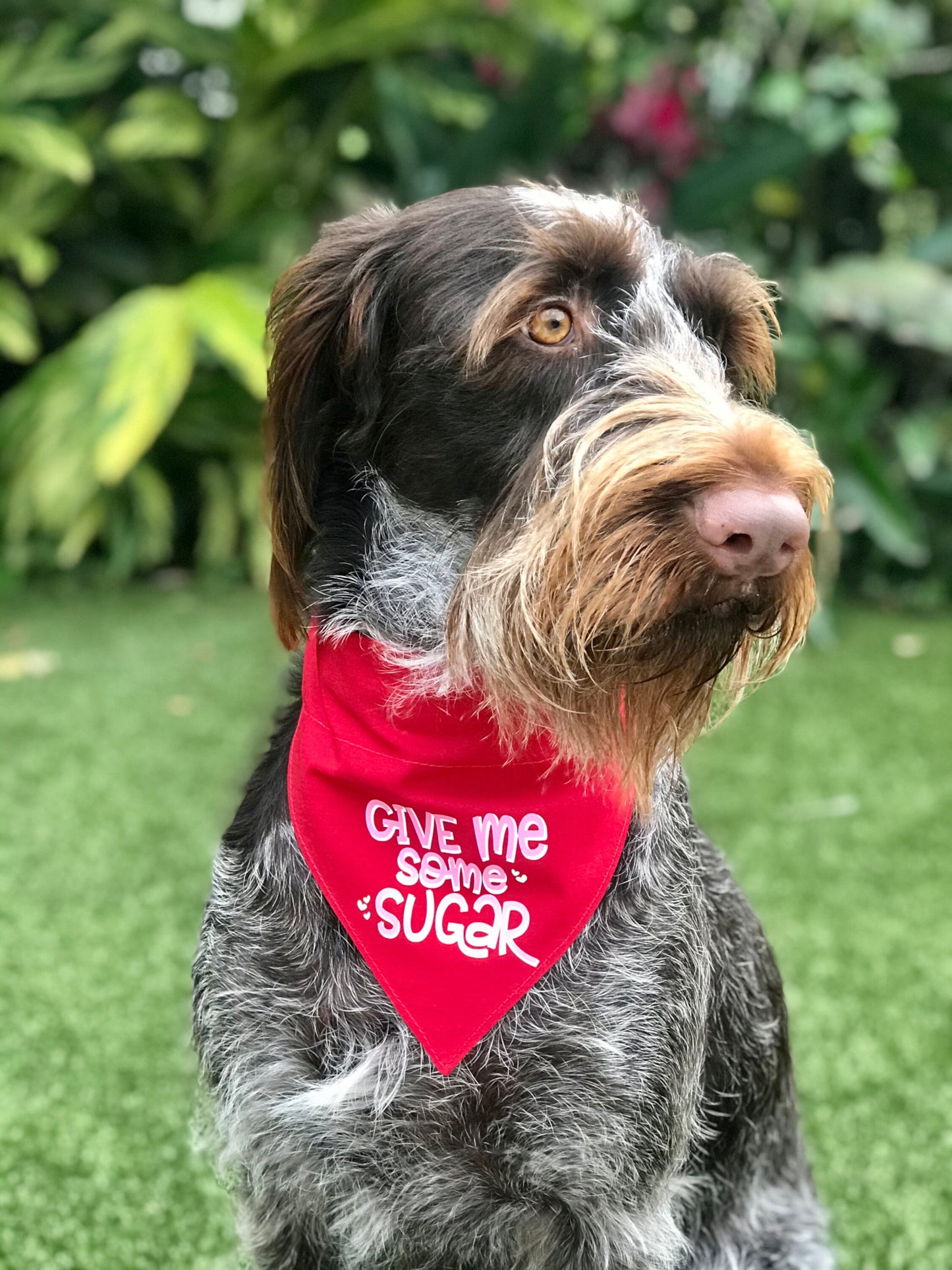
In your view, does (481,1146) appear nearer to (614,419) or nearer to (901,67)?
(614,419)

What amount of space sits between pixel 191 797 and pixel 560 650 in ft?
9.86

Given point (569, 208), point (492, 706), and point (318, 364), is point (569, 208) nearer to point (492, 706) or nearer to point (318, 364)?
point (318, 364)

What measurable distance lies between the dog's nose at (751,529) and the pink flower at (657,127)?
594 cm

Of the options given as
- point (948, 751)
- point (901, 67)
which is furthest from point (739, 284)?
point (901, 67)

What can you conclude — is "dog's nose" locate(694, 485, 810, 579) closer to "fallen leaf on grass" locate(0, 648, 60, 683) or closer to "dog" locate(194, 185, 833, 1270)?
"dog" locate(194, 185, 833, 1270)

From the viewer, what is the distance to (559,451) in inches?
72.1

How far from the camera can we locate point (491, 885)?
203cm

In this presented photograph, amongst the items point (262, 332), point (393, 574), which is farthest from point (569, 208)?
point (262, 332)

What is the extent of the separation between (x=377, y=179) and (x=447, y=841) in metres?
6.16

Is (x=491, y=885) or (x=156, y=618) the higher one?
(x=491, y=885)

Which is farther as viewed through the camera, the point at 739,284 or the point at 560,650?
the point at 739,284

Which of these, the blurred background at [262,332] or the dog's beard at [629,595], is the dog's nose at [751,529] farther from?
the blurred background at [262,332]

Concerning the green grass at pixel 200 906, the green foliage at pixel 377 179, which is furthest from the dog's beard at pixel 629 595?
the green foliage at pixel 377 179

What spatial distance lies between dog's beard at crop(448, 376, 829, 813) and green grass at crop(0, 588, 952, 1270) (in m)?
0.75
